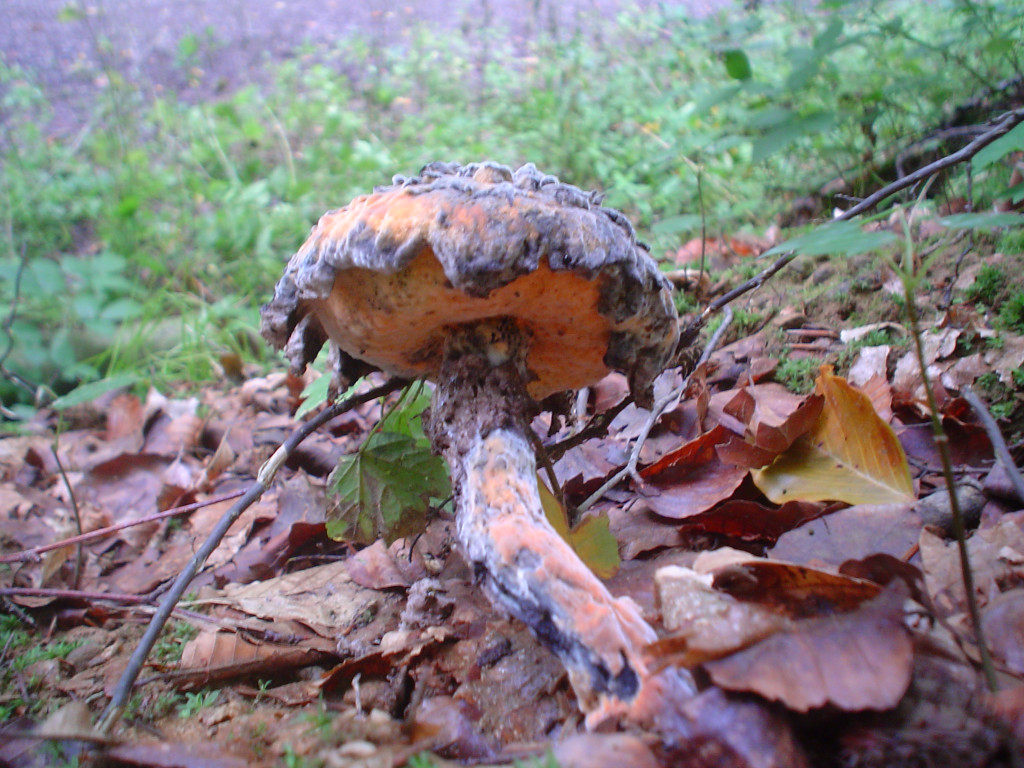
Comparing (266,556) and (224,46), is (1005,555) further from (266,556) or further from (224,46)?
(224,46)

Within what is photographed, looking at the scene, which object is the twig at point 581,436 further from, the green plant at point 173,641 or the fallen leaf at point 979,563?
the green plant at point 173,641

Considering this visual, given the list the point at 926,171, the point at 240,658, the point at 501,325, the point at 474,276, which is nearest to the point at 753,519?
the point at 501,325

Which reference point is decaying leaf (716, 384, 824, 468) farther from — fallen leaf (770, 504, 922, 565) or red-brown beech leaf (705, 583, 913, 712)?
red-brown beech leaf (705, 583, 913, 712)

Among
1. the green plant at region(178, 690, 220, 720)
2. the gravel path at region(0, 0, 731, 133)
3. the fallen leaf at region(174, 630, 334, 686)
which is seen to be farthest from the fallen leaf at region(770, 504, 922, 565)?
the gravel path at region(0, 0, 731, 133)

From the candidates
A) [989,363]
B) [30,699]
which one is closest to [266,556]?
Result: [30,699]

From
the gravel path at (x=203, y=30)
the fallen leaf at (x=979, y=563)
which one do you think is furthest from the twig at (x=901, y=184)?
the gravel path at (x=203, y=30)

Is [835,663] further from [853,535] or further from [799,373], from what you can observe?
[799,373]
